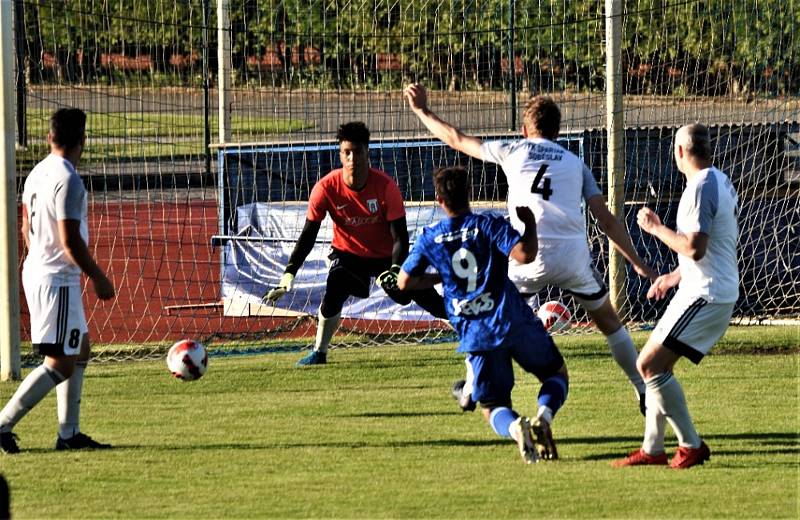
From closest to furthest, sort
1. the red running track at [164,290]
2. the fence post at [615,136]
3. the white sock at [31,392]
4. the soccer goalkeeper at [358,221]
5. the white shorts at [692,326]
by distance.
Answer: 1. the white shorts at [692,326]
2. the white sock at [31,392]
3. the soccer goalkeeper at [358,221]
4. the fence post at [615,136]
5. the red running track at [164,290]

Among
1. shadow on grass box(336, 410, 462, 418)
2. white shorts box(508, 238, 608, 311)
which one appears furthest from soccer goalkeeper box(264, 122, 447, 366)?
white shorts box(508, 238, 608, 311)

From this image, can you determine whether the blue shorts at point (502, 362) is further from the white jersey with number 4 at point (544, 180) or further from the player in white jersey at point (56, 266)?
the player in white jersey at point (56, 266)

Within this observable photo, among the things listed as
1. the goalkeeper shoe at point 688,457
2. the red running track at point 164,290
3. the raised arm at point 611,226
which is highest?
the raised arm at point 611,226

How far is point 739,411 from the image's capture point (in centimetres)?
891

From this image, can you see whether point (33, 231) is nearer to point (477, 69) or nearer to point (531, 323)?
point (531, 323)

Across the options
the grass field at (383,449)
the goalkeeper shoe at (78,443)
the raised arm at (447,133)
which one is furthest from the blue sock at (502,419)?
the goalkeeper shoe at (78,443)

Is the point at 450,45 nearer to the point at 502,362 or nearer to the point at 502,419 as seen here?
the point at 502,362

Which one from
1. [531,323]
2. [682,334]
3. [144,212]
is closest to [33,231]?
[531,323]

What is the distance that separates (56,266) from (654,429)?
3502 mm

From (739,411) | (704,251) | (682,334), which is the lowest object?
(739,411)

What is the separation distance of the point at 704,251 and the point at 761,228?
7.15 meters

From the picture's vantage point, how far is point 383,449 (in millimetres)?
8016

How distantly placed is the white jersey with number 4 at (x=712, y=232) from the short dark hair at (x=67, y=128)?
3.40m

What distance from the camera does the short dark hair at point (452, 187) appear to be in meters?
7.23
